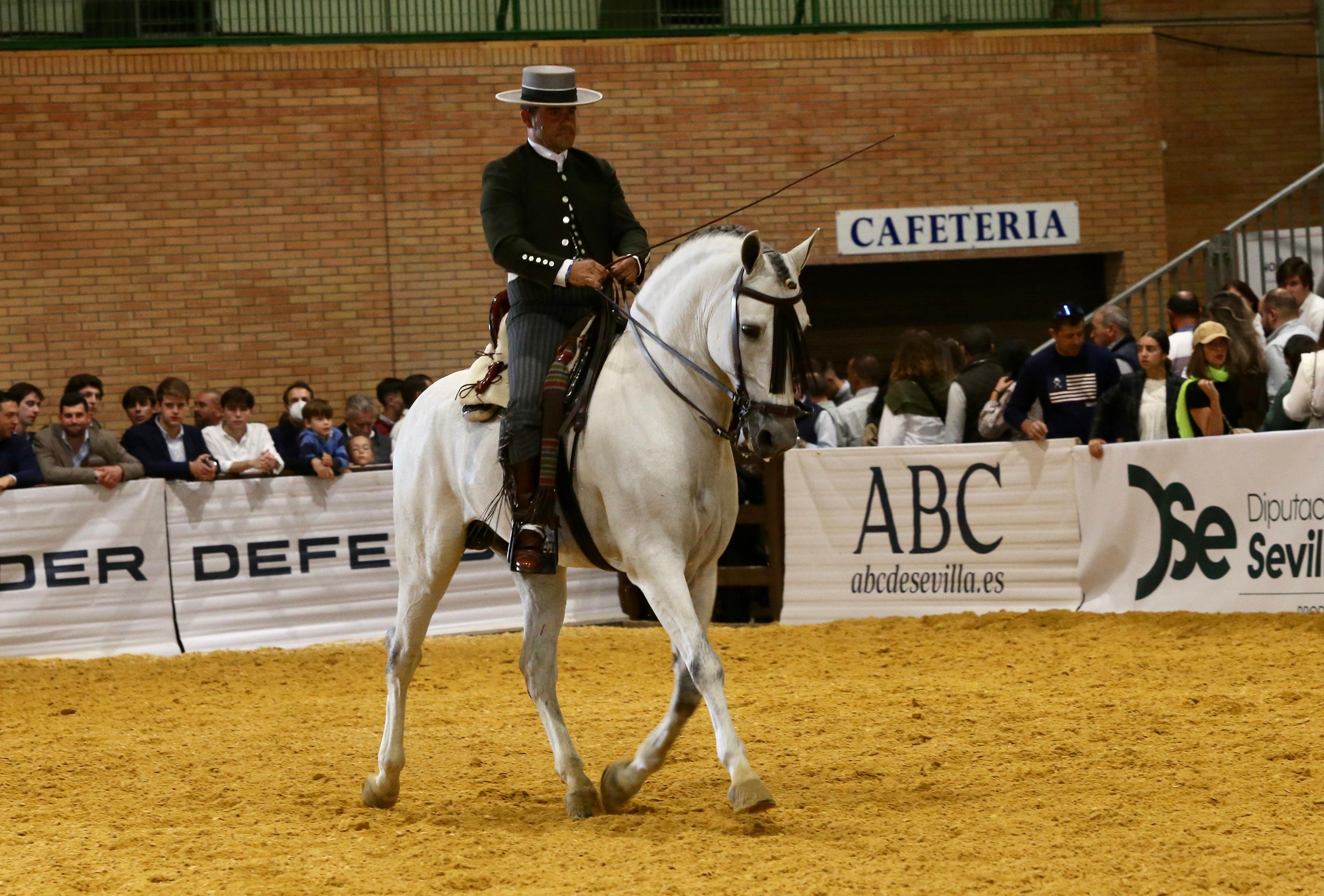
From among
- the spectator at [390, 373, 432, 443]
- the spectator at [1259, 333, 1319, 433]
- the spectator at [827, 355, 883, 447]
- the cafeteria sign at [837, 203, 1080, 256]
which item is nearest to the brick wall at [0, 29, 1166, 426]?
the cafeteria sign at [837, 203, 1080, 256]

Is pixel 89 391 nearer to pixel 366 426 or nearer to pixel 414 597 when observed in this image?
pixel 366 426

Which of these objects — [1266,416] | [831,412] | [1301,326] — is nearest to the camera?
[1266,416]

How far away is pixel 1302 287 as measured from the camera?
13.4 metres

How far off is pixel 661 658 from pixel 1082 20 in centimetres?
1254

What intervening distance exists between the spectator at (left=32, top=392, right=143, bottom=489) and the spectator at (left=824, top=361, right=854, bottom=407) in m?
7.83

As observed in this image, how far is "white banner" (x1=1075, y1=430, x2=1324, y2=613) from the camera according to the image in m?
10.7

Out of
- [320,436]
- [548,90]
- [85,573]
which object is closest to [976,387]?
[320,436]

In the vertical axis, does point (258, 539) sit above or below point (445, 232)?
below

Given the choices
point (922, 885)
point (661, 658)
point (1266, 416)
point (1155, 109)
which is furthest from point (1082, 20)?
point (922, 885)

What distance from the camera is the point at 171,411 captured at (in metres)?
13.6

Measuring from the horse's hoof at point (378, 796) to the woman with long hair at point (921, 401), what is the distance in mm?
7515

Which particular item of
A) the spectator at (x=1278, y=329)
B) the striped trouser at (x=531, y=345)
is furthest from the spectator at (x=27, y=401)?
the spectator at (x=1278, y=329)

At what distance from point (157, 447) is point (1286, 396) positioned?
10056 millimetres

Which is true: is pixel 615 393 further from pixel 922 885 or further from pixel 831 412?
pixel 831 412
